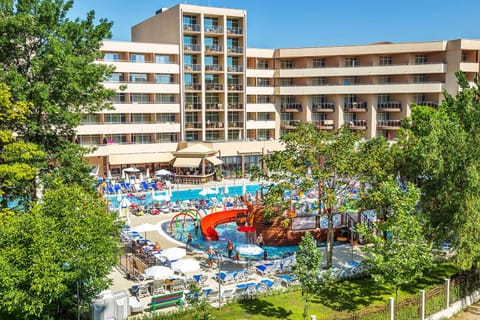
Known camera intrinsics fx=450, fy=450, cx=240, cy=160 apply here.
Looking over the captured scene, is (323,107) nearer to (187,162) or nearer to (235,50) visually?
(235,50)

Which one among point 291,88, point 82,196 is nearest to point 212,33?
point 291,88

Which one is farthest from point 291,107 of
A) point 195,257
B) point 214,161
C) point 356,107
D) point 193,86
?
point 195,257

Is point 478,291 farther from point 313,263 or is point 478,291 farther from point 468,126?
point 313,263

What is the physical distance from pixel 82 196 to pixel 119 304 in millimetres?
5141

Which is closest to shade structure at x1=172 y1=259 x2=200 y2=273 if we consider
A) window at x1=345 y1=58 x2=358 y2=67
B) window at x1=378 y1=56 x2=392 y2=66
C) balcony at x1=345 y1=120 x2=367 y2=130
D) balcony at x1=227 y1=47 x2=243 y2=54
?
balcony at x1=227 y1=47 x2=243 y2=54

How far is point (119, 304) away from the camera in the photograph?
60.2 ft

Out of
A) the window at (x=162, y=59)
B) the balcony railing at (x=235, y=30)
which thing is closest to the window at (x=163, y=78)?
the window at (x=162, y=59)

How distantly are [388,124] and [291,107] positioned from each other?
13221 millimetres

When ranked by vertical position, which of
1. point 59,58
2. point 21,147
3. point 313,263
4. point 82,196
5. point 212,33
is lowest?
point 313,263

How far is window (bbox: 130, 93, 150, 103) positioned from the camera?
53.1 meters

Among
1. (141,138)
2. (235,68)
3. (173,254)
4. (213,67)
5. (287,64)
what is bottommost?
(173,254)

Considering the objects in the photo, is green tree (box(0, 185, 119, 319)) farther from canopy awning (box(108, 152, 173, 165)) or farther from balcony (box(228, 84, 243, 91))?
balcony (box(228, 84, 243, 91))

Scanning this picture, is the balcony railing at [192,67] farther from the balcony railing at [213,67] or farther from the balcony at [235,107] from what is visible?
the balcony at [235,107]

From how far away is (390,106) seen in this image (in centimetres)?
5800
